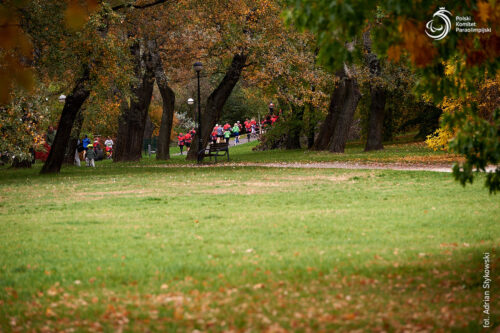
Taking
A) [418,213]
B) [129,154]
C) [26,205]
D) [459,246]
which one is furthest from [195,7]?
[459,246]

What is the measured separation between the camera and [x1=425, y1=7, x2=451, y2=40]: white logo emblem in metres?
6.91

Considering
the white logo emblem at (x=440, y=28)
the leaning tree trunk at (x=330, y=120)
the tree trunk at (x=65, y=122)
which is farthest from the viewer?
→ the leaning tree trunk at (x=330, y=120)

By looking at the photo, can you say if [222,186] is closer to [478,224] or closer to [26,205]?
[26,205]

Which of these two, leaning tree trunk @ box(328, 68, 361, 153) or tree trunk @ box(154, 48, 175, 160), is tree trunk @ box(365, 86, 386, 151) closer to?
leaning tree trunk @ box(328, 68, 361, 153)

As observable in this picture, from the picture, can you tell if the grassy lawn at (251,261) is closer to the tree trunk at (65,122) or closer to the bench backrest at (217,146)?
the tree trunk at (65,122)

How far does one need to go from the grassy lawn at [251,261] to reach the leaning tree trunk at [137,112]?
57.7ft

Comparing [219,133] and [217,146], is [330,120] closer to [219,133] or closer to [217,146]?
[217,146]

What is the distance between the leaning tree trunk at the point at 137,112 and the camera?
31.1 metres

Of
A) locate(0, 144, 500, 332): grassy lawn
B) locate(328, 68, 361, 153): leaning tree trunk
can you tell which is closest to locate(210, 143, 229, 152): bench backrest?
locate(328, 68, 361, 153): leaning tree trunk

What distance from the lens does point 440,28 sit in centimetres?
719

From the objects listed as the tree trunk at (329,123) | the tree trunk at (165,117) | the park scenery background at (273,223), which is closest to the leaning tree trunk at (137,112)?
the tree trunk at (165,117)

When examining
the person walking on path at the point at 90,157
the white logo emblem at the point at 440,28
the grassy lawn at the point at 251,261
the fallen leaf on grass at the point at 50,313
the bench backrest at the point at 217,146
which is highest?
the white logo emblem at the point at 440,28

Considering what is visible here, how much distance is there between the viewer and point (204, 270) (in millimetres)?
7391

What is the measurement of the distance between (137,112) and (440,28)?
27329mm
